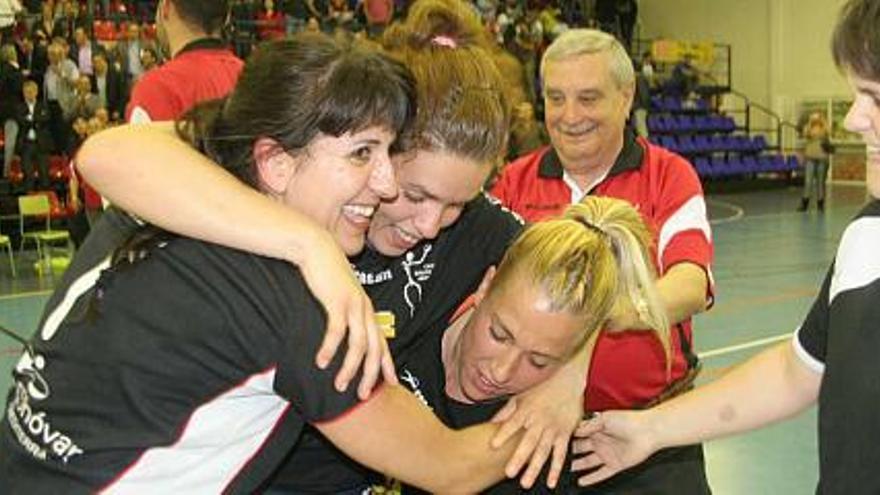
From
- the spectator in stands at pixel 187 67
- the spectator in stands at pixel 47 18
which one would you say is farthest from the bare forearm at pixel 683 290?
the spectator in stands at pixel 47 18

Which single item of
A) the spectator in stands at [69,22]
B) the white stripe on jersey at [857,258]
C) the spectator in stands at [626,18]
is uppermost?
the white stripe on jersey at [857,258]

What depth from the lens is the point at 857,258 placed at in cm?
179

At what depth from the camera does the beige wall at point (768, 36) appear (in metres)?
23.7

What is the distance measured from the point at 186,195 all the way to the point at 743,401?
1176 millimetres

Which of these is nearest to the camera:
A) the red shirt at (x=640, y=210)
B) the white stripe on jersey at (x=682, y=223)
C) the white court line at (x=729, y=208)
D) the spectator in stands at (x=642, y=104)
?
the red shirt at (x=640, y=210)

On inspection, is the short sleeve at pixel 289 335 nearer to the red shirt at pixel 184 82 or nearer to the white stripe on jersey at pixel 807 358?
the white stripe on jersey at pixel 807 358

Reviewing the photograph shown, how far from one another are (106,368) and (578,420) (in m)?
1.07

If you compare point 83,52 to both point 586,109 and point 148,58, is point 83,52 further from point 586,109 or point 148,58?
point 586,109

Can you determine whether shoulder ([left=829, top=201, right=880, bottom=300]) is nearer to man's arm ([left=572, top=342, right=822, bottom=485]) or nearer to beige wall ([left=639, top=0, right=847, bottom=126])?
man's arm ([left=572, top=342, right=822, bottom=485])

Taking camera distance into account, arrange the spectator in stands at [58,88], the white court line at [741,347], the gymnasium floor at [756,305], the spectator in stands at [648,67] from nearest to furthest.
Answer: the gymnasium floor at [756,305]
the white court line at [741,347]
the spectator in stands at [58,88]
the spectator in stands at [648,67]

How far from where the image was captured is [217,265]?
1.56 metres

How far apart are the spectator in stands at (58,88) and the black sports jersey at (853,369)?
1380cm

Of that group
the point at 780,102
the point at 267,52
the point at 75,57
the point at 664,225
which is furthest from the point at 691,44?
the point at 267,52

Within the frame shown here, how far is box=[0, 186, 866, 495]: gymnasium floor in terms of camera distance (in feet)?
16.6
